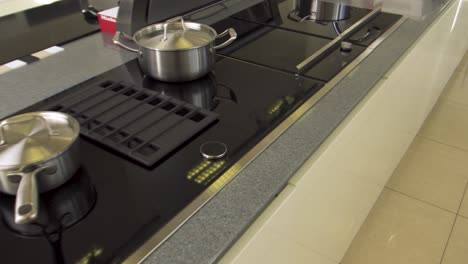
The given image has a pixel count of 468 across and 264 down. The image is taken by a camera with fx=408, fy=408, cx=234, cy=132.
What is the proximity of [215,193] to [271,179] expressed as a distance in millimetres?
112

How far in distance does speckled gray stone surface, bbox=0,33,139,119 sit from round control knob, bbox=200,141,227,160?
1.44 feet

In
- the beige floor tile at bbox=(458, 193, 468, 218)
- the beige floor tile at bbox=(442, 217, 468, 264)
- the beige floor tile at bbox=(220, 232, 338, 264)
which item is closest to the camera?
the beige floor tile at bbox=(220, 232, 338, 264)

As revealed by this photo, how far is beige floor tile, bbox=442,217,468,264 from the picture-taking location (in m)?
1.61

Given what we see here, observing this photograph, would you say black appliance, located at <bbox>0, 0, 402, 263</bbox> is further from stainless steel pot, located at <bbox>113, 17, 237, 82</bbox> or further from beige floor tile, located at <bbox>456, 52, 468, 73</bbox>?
beige floor tile, located at <bbox>456, 52, 468, 73</bbox>

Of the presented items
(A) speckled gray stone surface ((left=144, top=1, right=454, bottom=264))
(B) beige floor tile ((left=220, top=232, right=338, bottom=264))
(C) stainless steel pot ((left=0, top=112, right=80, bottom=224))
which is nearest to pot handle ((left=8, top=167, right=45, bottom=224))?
(C) stainless steel pot ((left=0, top=112, right=80, bottom=224))

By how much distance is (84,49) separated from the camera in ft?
3.95

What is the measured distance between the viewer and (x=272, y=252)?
75cm

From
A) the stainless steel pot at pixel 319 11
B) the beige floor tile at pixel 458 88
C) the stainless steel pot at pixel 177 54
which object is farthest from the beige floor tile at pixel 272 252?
the beige floor tile at pixel 458 88

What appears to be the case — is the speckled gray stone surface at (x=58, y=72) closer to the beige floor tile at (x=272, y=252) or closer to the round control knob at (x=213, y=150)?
the round control knob at (x=213, y=150)

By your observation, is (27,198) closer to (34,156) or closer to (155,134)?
(34,156)

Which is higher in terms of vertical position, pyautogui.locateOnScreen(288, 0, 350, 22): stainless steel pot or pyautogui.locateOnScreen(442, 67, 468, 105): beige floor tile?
pyautogui.locateOnScreen(288, 0, 350, 22): stainless steel pot

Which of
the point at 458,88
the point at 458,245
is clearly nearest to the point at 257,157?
the point at 458,245

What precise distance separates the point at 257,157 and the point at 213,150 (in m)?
0.09

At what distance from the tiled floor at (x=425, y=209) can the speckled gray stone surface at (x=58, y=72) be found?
1149mm
